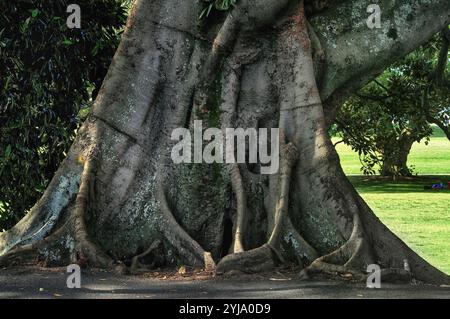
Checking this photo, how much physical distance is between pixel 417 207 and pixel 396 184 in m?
7.87

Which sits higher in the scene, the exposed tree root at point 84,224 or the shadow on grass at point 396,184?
the shadow on grass at point 396,184

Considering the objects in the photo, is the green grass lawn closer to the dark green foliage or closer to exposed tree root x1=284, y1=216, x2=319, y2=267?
exposed tree root x1=284, y1=216, x2=319, y2=267

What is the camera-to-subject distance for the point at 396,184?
3203 centimetres

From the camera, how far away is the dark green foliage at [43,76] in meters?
12.0

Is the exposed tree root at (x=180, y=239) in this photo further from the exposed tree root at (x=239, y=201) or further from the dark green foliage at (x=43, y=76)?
the dark green foliage at (x=43, y=76)

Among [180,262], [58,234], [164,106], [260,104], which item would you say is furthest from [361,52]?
[58,234]

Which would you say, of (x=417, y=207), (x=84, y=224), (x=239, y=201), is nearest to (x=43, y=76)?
(x=84, y=224)

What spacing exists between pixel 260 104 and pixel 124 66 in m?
1.61

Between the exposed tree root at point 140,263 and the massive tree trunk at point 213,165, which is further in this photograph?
the massive tree trunk at point 213,165

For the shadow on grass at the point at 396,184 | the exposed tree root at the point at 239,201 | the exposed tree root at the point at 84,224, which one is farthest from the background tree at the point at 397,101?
the shadow on grass at the point at 396,184

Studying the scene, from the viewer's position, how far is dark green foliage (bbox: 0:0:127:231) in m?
12.0

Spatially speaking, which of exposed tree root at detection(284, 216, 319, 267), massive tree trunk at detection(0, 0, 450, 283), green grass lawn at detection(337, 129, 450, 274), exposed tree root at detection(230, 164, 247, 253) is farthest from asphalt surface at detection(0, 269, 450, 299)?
green grass lawn at detection(337, 129, 450, 274)
